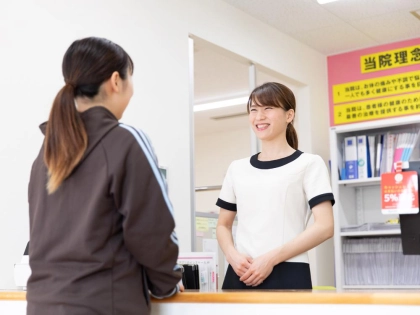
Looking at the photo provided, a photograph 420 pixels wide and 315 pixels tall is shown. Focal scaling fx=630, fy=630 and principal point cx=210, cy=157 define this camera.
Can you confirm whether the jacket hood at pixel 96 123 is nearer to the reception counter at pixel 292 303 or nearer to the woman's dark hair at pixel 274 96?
the reception counter at pixel 292 303

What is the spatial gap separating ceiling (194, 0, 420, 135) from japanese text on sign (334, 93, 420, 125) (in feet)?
1.59

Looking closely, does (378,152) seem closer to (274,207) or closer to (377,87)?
(377,87)

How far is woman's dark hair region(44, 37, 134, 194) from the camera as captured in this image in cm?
133

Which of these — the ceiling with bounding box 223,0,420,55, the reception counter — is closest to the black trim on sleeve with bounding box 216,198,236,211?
the reception counter

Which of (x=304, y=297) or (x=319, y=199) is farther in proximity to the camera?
(x=319, y=199)

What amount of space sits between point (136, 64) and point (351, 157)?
1915 millimetres

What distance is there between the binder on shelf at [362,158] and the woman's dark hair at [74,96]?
326 centimetres

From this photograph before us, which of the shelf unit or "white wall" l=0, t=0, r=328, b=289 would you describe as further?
the shelf unit

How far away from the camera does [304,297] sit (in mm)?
1395

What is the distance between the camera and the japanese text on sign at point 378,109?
15.6ft

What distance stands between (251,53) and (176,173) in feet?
3.98

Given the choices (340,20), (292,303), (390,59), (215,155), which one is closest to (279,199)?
(292,303)

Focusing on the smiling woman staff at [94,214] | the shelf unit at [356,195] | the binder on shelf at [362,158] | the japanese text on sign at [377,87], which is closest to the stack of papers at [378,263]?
the shelf unit at [356,195]

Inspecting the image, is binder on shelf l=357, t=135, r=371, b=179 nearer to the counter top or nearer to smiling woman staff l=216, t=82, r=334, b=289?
smiling woman staff l=216, t=82, r=334, b=289
